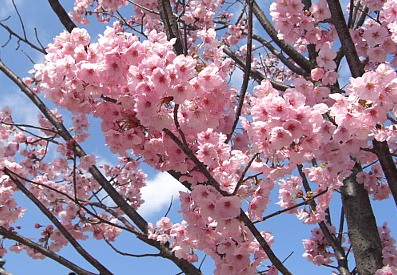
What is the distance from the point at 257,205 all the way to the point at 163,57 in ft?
3.25

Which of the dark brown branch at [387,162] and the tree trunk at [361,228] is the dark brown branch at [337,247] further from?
the dark brown branch at [387,162]

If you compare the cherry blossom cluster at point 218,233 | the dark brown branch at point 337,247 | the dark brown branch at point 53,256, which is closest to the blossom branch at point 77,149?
the dark brown branch at point 53,256

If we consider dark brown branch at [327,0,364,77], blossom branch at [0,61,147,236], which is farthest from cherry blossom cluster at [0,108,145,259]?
dark brown branch at [327,0,364,77]

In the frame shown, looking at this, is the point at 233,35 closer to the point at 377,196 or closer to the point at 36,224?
the point at 377,196

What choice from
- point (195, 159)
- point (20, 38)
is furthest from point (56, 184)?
point (195, 159)

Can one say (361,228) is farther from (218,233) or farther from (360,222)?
(218,233)

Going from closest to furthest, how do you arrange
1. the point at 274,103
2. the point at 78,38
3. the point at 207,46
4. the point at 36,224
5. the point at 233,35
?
the point at 274,103, the point at 78,38, the point at 207,46, the point at 36,224, the point at 233,35

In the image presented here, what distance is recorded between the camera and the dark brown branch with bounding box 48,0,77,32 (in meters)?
3.37

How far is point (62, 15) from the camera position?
3.42 metres

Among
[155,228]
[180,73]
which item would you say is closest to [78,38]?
[180,73]

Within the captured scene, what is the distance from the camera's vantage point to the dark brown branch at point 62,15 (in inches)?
132

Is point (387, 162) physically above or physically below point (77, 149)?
below

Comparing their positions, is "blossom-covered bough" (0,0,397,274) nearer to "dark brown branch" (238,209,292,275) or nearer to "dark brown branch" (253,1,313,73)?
"dark brown branch" (238,209,292,275)

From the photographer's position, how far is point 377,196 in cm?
423
